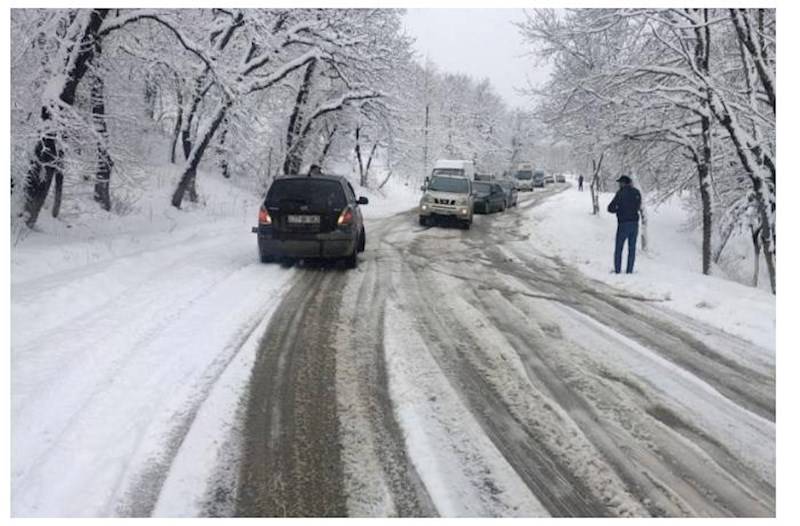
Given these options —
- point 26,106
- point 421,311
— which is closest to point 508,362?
point 421,311

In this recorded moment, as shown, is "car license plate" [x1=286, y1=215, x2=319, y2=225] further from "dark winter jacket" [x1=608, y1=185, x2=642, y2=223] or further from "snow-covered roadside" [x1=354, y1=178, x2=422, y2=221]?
"snow-covered roadside" [x1=354, y1=178, x2=422, y2=221]

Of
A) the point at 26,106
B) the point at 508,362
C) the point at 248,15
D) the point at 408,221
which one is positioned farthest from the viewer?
the point at 408,221

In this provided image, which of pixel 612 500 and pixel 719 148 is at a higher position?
pixel 719 148

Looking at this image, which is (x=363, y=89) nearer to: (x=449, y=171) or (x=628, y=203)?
(x=449, y=171)

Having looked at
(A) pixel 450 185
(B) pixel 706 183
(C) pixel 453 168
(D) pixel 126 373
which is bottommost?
(D) pixel 126 373

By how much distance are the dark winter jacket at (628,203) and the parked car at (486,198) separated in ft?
52.7

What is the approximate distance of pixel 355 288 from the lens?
862 centimetres

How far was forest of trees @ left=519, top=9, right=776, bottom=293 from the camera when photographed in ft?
37.6

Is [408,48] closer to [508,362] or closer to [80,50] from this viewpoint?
[80,50]

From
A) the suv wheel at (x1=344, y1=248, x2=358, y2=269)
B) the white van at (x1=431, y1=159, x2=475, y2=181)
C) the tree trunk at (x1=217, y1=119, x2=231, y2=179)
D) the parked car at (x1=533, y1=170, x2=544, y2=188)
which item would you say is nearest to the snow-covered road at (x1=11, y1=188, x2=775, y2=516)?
the suv wheel at (x1=344, y1=248, x2=358, y2=269)

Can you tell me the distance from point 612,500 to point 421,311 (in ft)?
14.1

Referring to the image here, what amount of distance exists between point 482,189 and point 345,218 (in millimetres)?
18521

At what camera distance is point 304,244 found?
32.1 ft

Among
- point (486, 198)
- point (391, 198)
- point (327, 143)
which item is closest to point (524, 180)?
point (391, 198)
